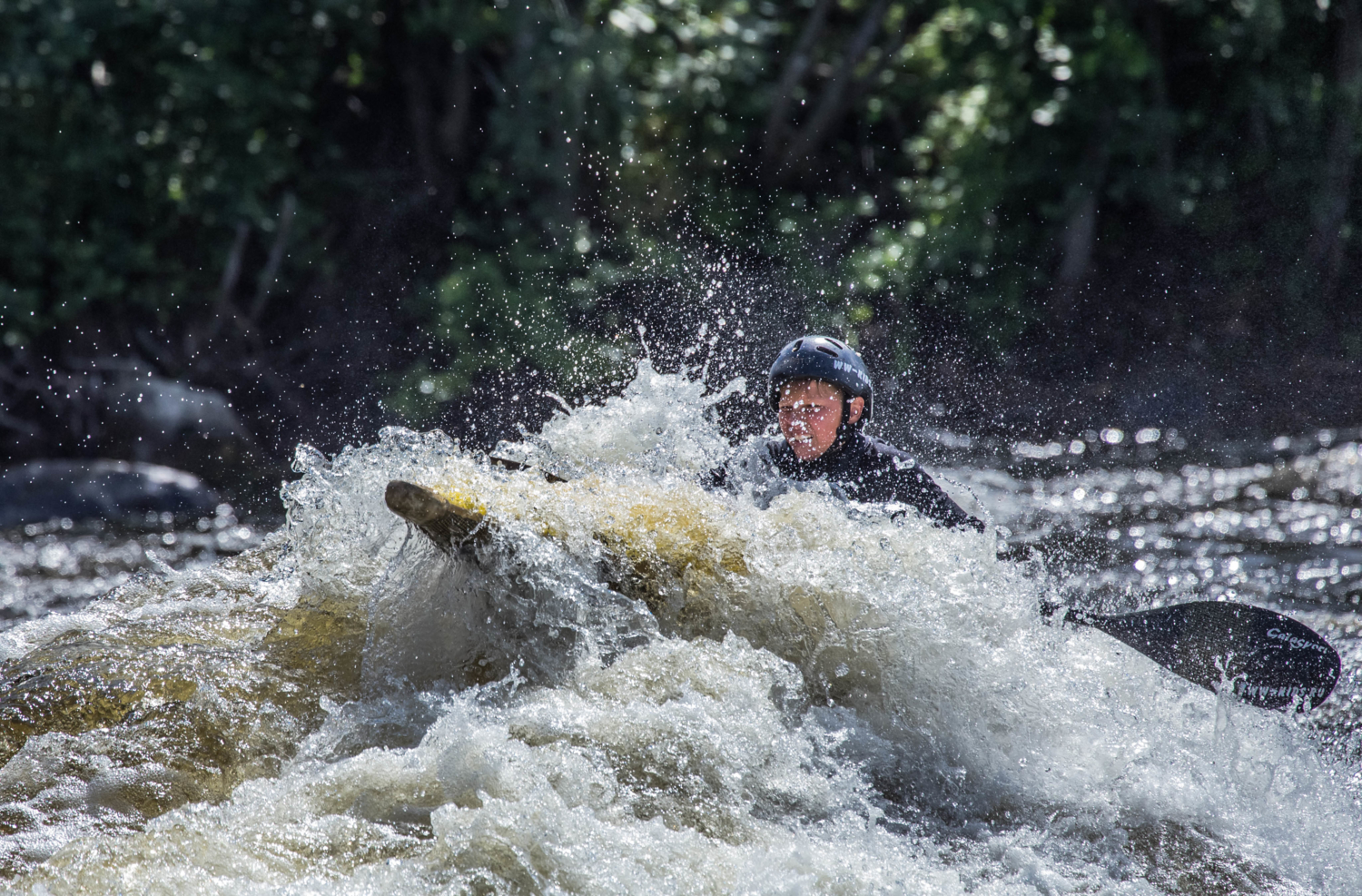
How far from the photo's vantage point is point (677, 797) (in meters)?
2.57

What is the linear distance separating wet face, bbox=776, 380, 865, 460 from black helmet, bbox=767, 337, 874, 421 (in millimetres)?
32

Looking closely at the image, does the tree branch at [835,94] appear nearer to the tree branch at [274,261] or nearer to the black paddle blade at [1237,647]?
the tree branch at [274,261]

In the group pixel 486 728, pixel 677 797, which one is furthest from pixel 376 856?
pixel 677 797

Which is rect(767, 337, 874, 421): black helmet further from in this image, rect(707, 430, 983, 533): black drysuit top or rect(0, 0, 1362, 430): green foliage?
rect(0, 0, 1362, 430): green foliage

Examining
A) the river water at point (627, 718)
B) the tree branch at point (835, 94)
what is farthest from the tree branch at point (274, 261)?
the river water at point (627, 718)

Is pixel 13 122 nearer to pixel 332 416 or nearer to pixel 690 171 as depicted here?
pixel 332 416

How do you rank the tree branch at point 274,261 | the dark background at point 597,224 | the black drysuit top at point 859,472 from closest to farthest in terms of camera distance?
the black drysuit top at point 859,472, the dark background at point 597,224, the tree branch at point 274,261

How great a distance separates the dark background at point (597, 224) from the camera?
8.93 meters

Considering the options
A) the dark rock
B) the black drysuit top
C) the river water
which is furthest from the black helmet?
the dark rock

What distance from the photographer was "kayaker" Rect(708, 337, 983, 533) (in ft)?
12.9

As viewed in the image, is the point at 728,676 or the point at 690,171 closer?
the point at 728,676

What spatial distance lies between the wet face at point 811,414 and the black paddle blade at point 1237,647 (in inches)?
42.0

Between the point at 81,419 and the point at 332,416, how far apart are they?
6.01 ft

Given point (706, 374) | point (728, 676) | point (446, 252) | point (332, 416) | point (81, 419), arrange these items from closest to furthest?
point (728, 676)
point (706, 374)
point (81, 419)
point (332, 416)
point (446, 252)
